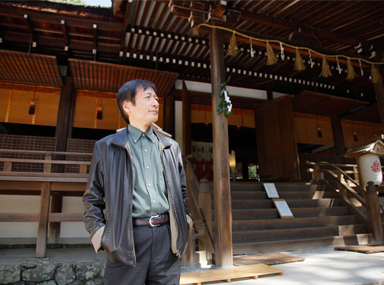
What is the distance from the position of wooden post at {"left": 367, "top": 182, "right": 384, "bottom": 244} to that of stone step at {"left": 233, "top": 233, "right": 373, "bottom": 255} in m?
0.17

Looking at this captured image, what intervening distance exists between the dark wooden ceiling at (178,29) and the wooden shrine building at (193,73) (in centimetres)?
2

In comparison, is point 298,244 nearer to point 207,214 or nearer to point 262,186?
point 262,186

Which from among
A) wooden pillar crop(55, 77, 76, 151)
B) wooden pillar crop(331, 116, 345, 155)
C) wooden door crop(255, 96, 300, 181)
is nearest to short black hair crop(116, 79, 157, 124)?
wooden pillar crop(55, 77, 76, 151)

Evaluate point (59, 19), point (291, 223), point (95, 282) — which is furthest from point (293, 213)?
point (59, 19)

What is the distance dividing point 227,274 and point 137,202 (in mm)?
2607

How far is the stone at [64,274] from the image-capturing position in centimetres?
401

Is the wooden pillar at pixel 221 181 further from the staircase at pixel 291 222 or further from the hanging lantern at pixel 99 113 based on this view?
the hanging lantern at pixel 99 113

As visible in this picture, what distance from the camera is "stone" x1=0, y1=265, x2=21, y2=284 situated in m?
3.87

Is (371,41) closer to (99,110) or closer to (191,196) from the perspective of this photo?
(191,196)

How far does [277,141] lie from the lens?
27.2 feet

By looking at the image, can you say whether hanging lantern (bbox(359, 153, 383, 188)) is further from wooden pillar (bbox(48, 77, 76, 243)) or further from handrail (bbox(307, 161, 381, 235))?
wooden pillar (bbox(48, 77, 76, 243))

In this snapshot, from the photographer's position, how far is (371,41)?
6.54 metres

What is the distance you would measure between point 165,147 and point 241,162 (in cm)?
1593

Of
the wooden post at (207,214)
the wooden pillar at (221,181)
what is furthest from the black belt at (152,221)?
the wooden post at (207,214)
